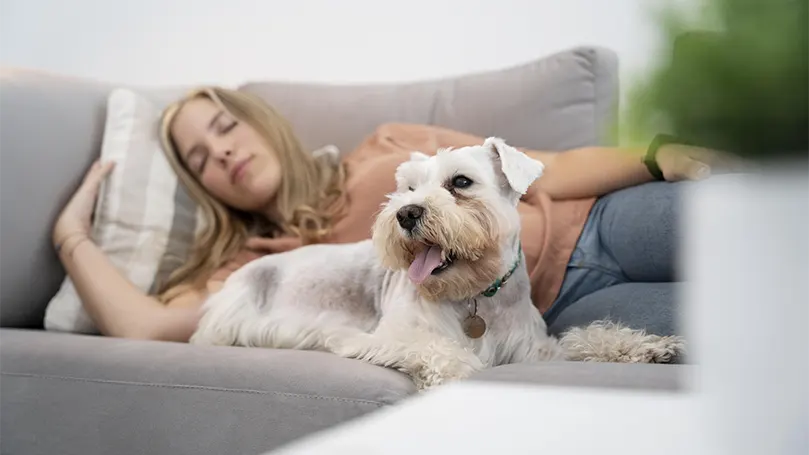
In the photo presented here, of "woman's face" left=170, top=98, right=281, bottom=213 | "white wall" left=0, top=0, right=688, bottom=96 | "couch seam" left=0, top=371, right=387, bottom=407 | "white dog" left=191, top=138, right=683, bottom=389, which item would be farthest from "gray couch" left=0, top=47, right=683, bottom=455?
"white wall" left=0, top=0, right=688, bottom=96

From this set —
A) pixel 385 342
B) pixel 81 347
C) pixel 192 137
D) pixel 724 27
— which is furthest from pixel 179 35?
pixel 724 27

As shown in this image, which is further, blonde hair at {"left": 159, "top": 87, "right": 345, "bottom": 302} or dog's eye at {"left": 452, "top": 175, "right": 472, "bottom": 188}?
blonde hair at {"left": 159, "top": 87, "right": 345, "bottom": 302}

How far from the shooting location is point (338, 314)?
1.41 metres

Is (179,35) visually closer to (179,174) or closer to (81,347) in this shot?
(179,174)

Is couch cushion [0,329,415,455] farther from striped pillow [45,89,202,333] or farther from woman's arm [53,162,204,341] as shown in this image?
striped pillow [45,89,202,333]

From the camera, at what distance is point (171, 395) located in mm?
1146

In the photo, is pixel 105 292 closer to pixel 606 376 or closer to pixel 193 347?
pixel 193 347

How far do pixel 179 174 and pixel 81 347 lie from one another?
Answer: 0.65 m


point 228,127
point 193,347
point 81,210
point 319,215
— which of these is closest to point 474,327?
point 193,347

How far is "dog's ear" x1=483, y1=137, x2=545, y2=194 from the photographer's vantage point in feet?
3.87

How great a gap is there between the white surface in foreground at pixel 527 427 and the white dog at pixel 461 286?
625 mm

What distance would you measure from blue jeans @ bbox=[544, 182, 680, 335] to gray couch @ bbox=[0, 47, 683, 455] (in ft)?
0.50

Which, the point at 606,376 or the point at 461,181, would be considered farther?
the point at 461,181

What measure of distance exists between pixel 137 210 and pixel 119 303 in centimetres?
29
